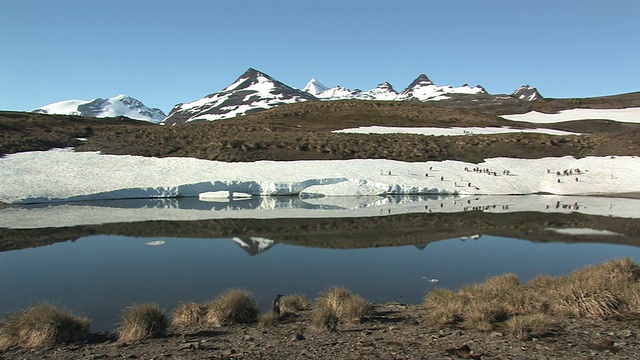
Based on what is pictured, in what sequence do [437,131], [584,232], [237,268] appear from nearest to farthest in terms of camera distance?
[237,268] < [584,232] < [437,131]

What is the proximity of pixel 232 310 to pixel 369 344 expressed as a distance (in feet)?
10.7

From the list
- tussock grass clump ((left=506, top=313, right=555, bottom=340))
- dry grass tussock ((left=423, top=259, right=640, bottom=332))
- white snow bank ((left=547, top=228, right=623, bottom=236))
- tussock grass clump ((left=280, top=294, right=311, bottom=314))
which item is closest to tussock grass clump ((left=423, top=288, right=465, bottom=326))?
dry grass tussock ((left=423, top=259, right=640, bottom=332))

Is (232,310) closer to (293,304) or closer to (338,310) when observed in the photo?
(293,304)

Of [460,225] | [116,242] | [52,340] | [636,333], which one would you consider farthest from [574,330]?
[116,242]

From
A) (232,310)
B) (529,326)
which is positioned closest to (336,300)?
(232,310)

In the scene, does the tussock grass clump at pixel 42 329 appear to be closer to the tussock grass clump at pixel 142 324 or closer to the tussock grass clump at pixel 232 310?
the tussock grass clump at pixel 142 324

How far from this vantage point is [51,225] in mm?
23156

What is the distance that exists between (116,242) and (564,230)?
21035mm

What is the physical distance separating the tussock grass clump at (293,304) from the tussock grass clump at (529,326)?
4.62 metres

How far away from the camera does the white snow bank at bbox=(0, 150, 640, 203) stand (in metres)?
35.4

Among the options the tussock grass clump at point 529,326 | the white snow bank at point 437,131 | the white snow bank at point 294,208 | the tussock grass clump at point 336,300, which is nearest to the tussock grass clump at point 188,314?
the tussock grass clump at point 336,300

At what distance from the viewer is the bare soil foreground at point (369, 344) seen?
8.00 meters

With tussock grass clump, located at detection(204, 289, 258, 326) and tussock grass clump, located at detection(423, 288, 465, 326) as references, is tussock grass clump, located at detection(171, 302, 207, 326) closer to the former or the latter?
tussock grass clump, located at detection(204, 289, 258, 326)

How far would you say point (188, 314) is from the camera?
1017 centimetres
